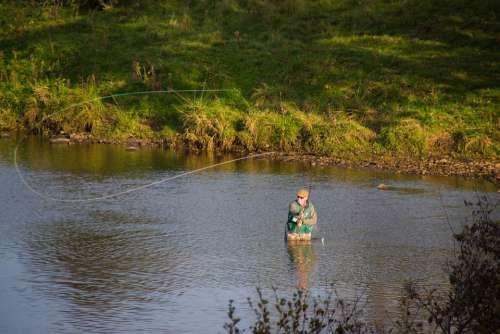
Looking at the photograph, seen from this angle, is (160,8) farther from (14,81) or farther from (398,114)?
(398,114)

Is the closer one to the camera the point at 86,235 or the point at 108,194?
the point at 86,235

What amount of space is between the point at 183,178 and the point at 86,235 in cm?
563

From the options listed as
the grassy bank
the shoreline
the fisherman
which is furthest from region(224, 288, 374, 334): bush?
the grassy bank

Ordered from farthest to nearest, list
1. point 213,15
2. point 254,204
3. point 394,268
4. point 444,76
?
point 213,15, point 444,76, point 254,204, point 394,268

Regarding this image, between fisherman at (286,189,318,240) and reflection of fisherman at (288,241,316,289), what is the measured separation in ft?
0.46

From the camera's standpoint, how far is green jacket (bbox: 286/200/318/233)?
50.1 feet

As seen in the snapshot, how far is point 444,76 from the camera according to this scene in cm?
2803

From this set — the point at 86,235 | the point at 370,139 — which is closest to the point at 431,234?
the point at 86,235

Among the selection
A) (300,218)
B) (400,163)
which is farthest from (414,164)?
(300,218)

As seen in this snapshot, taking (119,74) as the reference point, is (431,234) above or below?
below

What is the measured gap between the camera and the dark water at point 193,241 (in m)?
12.1

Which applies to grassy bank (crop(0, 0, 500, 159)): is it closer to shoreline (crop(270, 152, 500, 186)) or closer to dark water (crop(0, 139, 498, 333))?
shoreline (crop(270, 152, 500, 186))

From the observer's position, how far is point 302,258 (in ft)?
47.7

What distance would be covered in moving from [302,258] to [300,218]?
910 millimetres
